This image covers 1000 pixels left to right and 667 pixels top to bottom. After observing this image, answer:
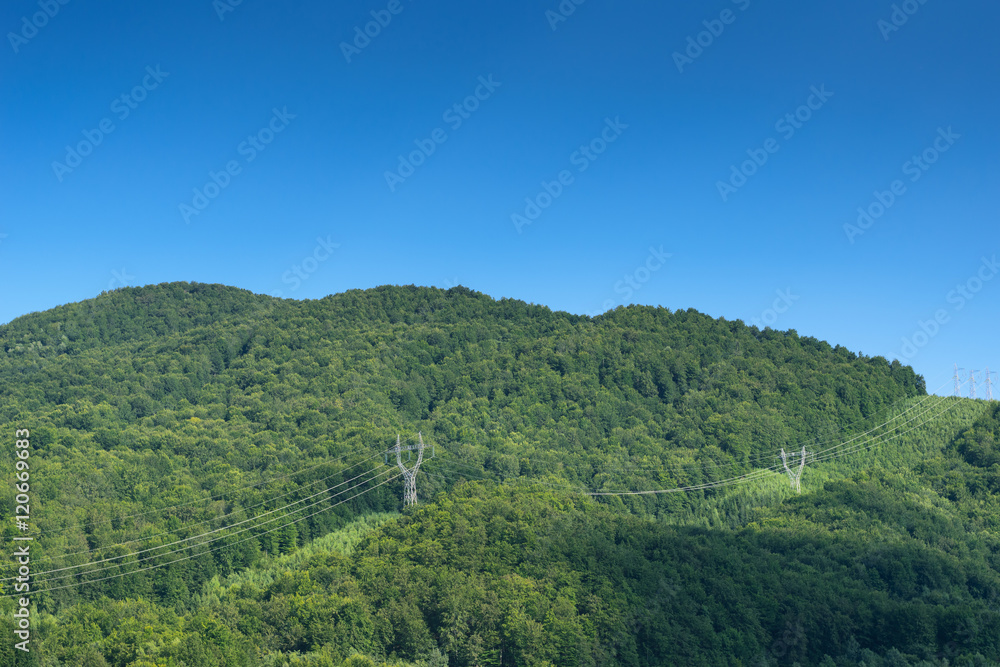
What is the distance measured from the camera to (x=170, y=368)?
12262 centimetres

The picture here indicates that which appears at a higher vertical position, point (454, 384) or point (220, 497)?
point (454, 384)

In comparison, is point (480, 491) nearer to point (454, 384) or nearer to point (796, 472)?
point (454, 384)

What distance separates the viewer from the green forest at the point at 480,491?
188ft

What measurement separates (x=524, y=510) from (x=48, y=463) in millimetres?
43938

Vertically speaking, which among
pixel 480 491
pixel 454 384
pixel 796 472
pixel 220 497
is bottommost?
pixel 220 497

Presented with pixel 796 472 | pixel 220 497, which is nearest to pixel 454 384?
pixel 220 497

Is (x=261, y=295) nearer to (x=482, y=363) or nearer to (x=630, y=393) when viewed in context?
(x=482, y=363)

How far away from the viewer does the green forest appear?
5719 centimetres

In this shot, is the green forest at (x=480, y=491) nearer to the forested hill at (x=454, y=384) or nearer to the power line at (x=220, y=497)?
the power line at (x=220, y=497)

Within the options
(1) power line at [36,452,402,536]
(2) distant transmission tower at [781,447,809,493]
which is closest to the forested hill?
(1) power line at [36,452,402,536]

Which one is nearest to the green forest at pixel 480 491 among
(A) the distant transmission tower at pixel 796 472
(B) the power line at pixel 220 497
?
(B) the power line at pixel 220 497

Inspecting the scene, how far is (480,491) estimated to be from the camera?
77375mm

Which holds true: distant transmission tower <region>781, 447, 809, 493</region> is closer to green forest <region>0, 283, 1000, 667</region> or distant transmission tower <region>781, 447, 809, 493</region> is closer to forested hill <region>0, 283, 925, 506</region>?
green forest <region>0, 283, 1000, 667</region>

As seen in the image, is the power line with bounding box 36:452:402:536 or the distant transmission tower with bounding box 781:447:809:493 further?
the distant transmission tower with bounding box 781:447:809:493
